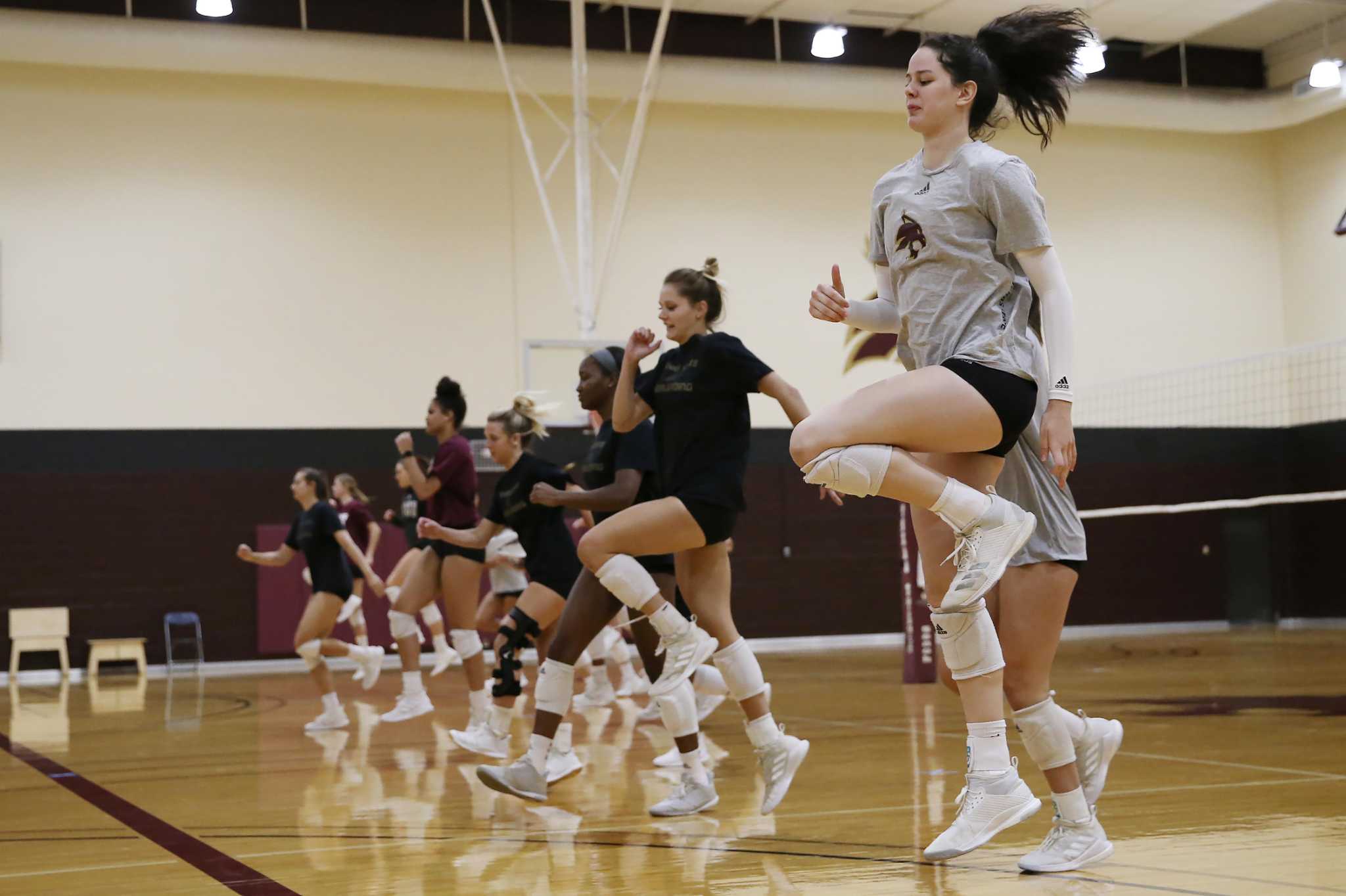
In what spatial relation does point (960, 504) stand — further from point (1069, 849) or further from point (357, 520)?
point (357, 520)

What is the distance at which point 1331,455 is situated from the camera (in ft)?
59.1

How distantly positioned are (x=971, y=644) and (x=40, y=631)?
13052 millimetres

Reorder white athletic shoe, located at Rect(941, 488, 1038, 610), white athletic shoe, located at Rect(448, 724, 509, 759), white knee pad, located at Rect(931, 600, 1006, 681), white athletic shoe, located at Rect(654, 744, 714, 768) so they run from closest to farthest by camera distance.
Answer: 1. white athletic shoe, located at Rect(941, 488, 1038, 610)
2. white knee pad, located at Rect(931, 600, 1006, 681)
3. white athletic shoe, located at Rect(654, 744, 714, 768)
4. white athletic shoe, located at Rect(448, 724, 509, 759)

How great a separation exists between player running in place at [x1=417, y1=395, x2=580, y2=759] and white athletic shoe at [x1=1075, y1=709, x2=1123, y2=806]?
2.99 m

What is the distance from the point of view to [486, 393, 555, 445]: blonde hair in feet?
21.0

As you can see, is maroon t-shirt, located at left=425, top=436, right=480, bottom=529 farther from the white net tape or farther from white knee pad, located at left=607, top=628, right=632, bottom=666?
the white net tape

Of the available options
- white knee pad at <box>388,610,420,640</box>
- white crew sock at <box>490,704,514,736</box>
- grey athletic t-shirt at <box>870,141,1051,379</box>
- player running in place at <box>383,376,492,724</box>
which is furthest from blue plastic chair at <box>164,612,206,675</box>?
grey athletic t-shirt at <box>870,141,1051,379</box>

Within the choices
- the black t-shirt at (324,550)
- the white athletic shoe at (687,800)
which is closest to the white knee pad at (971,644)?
the white athletic shoe at (687,800)

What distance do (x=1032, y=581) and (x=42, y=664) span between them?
13304 mm

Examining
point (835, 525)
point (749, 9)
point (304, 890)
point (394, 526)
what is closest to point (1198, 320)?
point (835, 525)

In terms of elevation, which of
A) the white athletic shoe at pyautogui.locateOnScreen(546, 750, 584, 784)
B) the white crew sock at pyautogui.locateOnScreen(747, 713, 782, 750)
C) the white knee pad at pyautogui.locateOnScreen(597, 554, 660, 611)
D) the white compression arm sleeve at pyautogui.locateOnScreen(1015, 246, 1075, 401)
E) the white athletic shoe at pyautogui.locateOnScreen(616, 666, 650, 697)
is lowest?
the white athletic shoe at pyautogui.locateOnScreen(616, 666, 650, 697)

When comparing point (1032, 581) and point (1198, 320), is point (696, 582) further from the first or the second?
point (1198, 320)

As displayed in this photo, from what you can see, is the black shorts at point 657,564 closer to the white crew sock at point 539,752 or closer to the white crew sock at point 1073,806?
the white crew sock at point 539,752

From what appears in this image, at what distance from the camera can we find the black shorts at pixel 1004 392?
3145 mm
